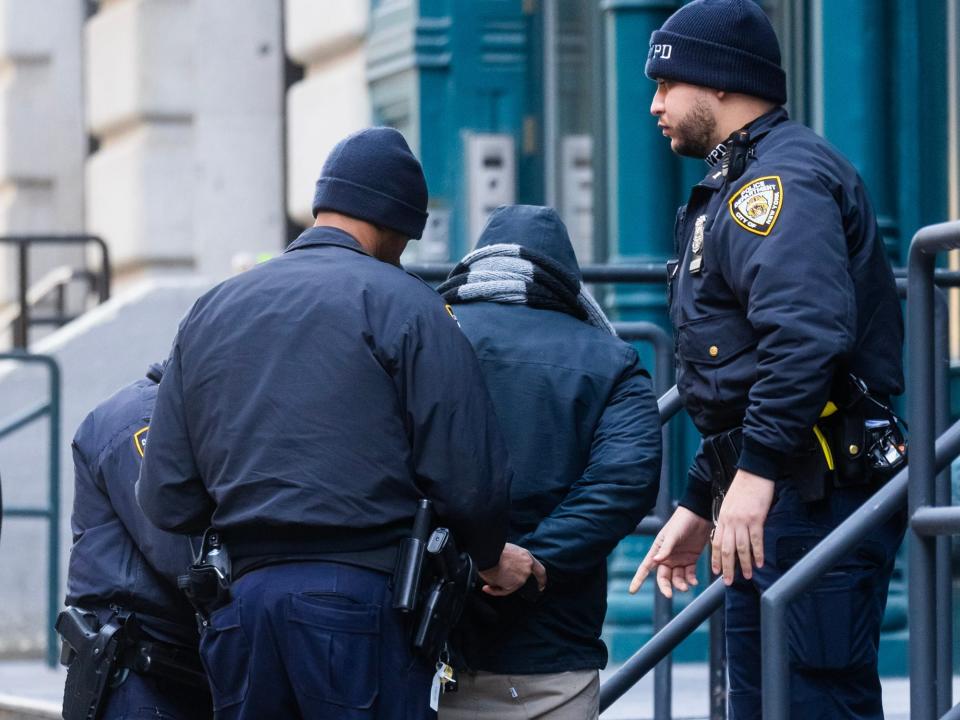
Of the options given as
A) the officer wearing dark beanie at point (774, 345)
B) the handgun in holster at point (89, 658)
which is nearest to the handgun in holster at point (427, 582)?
the officer wearing dark beanie at point (774, 345)

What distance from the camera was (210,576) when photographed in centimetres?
386

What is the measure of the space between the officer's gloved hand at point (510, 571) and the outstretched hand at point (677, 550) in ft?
0.73

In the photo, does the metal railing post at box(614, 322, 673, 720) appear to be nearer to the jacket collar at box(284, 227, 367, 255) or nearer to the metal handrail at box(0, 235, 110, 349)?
the jacket collar at box(284, 227, 367, 255)

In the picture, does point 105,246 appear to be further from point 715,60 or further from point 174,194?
point 715,60

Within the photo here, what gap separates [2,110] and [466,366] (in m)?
9.55

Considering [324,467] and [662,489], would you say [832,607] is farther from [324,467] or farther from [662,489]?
[662,489]

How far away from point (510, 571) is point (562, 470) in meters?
0.26

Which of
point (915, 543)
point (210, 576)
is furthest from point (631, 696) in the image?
point (210, 576)

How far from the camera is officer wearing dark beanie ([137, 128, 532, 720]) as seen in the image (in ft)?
12.4

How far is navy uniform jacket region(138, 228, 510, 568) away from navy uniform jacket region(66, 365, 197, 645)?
403 millimetres

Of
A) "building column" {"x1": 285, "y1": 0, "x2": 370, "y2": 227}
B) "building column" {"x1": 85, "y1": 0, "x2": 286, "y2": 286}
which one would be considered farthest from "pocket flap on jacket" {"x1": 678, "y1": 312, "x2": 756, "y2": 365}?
"building column" {"x1": 85, "y1": 0, "x2": 286, "y2": 286}

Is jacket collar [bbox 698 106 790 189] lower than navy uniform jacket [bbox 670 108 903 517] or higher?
higher

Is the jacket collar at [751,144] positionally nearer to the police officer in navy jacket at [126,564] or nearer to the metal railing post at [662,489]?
the police officer in navy jacket at [126,564]

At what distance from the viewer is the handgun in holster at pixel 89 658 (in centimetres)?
433
